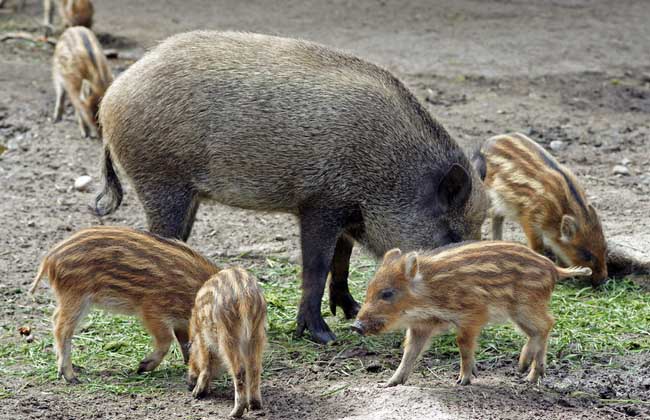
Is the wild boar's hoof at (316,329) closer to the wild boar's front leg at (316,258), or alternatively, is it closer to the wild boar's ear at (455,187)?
the wild boar's front leg at (316,258)

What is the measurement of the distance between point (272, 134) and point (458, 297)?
1.49 meters

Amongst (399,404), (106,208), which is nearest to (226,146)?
(106,208)

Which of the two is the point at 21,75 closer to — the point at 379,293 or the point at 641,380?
the point at 379,293

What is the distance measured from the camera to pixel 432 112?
9.61 m

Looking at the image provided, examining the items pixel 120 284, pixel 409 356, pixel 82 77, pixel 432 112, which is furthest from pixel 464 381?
pixel 82 77

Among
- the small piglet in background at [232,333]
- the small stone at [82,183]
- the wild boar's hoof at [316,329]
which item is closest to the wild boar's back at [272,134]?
the wild boar's hoof at [316,329]

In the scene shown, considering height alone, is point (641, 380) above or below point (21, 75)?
above

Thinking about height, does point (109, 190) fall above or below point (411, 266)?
below

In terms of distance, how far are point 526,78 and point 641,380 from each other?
6195 mm

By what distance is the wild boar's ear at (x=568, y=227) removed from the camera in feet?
20.9

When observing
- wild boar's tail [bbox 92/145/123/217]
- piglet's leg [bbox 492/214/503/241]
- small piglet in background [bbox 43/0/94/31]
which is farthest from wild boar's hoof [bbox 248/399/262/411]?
small piglet in background [bbox 43/0/94/31]

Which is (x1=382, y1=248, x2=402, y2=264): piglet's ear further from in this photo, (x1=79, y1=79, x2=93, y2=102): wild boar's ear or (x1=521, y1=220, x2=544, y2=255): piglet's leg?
(x1=79, y1=79, x2=93, y2=102): wild boar's ear

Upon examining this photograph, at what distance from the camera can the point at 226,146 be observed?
5594mm

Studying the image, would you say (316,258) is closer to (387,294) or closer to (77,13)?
(387,294)
